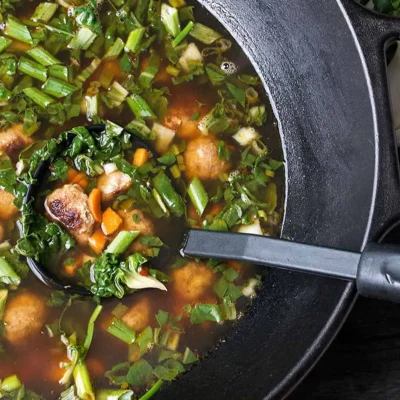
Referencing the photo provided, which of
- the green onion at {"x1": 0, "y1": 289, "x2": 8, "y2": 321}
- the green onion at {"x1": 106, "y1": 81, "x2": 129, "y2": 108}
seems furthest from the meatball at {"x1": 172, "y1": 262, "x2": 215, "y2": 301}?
the green onion at {"x1": 106, "y1": 81, "x2": 129, "y2": 108}

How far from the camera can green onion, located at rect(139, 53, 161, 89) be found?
2.59 metres

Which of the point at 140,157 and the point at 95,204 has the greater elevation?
the point at 140,157

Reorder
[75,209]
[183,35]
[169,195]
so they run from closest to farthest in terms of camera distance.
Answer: [75,209] < [169,195] < [183,35]

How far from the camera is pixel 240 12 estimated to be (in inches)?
110

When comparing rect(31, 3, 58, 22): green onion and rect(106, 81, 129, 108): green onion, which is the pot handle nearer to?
rect(106, 81, 129, 108): green onion

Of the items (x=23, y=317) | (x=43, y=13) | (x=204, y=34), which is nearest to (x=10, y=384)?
(x=23, y=317)

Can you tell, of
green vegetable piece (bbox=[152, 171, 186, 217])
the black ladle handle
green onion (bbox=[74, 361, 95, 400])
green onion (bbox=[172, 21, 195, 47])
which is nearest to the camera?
the black ladle handle

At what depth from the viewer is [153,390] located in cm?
226

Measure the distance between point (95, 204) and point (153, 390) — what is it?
68cm

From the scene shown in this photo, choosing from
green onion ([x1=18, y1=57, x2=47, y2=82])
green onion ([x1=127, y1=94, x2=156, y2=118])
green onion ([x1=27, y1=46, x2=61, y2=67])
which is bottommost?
green onion ([x1=127, y1=94, x2=156, y2=118])

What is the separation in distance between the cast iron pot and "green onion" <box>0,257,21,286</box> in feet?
2.15

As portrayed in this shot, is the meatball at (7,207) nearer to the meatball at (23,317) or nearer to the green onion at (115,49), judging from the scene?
the meatball at (23,317)

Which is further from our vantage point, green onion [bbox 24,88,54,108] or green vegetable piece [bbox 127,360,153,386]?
green onion [bbox 24,88,54,108]

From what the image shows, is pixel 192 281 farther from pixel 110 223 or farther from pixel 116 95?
pixel 116 95
